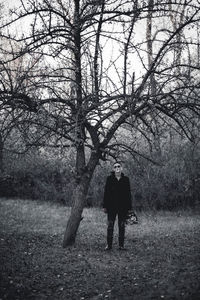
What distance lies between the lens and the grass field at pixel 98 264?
192 inches

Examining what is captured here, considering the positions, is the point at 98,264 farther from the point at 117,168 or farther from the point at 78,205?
the point at 117,168

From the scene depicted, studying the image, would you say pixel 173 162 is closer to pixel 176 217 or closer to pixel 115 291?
pixel 176 217

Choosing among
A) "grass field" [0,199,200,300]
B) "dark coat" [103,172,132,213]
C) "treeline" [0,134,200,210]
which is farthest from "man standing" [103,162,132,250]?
"treeline" [0,134,200,210]

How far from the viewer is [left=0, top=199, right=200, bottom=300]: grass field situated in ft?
16.0

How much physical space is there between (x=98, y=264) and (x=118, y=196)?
1540 millimetres

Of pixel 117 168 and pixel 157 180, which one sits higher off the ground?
pixel 157 180

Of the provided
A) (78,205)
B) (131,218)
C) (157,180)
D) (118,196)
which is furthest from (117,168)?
(157,180)

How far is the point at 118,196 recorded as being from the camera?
7.32m

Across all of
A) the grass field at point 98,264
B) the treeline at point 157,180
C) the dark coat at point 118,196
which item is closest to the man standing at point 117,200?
the dark coat at point 118,196

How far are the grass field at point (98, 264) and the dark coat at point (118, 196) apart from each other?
97cm

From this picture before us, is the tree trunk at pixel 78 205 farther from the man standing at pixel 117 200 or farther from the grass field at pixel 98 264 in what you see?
the man standing at pixel 117 200

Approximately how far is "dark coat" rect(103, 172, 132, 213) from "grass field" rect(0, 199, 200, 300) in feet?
3.18

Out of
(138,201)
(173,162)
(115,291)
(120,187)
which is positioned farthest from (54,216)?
(115,291)

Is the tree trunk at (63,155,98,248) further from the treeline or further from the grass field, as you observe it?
the treeline
